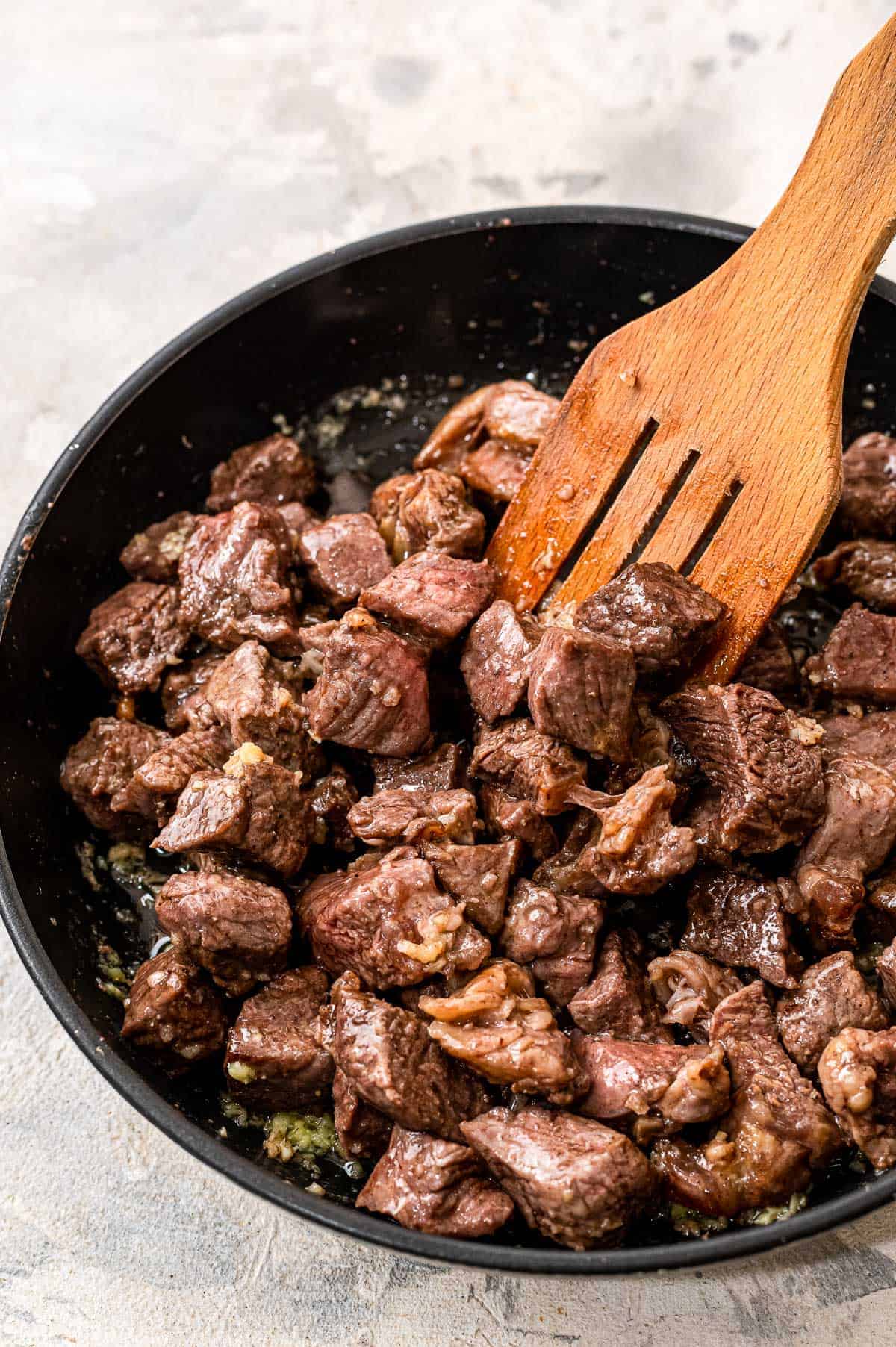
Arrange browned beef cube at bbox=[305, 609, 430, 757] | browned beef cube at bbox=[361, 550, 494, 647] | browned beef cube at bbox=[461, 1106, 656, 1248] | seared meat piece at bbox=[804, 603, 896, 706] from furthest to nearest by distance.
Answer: seared meat piece at bbox=[804, 603, 896, 706], browned beef cube at bbox=[361, 550, 494, 647], browned beef cube at bbox=[305, 609, 430, 757], browned beef cube at bbox=[461, 1106, 656, 1248]

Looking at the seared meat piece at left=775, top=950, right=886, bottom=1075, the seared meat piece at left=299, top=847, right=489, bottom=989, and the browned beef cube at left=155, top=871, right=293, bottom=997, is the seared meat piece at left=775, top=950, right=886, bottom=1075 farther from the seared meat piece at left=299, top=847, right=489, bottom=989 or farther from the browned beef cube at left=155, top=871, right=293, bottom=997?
the browned beef cube at left=155, top=871, right=293, bottom=997

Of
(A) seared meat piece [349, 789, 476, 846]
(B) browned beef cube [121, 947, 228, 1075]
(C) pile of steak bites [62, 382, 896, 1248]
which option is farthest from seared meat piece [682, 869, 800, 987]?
(B) browned beef cube [121, 947, 228, 1075]

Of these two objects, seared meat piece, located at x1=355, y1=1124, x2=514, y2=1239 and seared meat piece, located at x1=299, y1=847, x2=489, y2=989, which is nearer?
seared meat piece, located at x1=355, y1=1124, x2=514, y2=1239

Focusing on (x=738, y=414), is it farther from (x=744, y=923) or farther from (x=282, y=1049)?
(x=282, y=1049)

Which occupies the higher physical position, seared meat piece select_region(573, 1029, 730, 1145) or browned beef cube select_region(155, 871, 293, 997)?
seared meat piece select_region(573, 1029, 730, 1145)

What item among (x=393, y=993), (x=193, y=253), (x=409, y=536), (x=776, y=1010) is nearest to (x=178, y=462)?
(x=409, y=536)

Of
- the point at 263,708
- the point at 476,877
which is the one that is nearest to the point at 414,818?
the point at 476,877

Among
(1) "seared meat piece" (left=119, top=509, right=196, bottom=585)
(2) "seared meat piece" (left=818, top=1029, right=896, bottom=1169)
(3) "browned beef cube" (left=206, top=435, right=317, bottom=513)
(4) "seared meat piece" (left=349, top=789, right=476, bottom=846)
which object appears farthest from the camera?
(3) "browned beef cube" (left=206, top=435, right=317, bottom=513)
